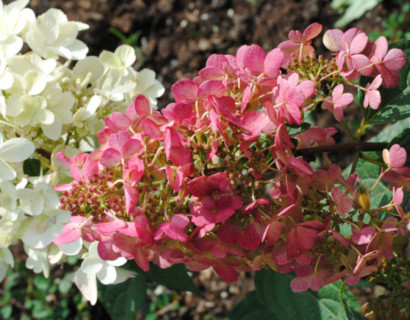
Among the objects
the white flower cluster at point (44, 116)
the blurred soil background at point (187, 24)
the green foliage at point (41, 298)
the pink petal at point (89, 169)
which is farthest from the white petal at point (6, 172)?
the blurred soil background at point (187, 24)

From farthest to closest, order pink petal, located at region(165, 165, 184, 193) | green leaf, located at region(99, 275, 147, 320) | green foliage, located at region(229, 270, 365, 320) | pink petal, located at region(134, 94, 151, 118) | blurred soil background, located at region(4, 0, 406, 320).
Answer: blurred soil background, located at region(4, 0, 406, 320), green leaf, located at region(99, 275, 147, 320), green foliage, located at region(229, 270, 365, 320), pink petal, located at region(134, 94, 151, 118), pink petal, located at region(165, 165, 184, 193)

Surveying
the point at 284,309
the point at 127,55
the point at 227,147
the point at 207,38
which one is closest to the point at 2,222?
the point at 127,55

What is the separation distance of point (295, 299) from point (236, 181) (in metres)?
0.66

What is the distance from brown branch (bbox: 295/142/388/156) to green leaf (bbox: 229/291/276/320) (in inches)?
29.9

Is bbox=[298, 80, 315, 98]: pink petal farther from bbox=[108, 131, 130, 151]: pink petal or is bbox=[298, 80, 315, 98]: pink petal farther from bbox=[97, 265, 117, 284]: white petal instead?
bbox=[97, 265, 117, 284]: white petal

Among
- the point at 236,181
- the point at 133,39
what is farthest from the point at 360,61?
the point at 133,39

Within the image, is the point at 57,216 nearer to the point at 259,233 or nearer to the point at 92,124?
the point at 92,124

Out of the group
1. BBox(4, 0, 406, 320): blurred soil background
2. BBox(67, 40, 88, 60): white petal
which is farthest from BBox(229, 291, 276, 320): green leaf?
BBox(4, 0, 406, 320): blurred soil background

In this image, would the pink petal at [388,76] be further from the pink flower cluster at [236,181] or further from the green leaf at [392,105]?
the green leaf at [392,105]

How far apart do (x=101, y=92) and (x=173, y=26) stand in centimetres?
168

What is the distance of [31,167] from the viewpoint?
105 cm

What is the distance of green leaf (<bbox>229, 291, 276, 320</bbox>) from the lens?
60.5 inches

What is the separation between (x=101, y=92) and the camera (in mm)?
1040

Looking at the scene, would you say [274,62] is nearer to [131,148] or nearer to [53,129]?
[131,148]
